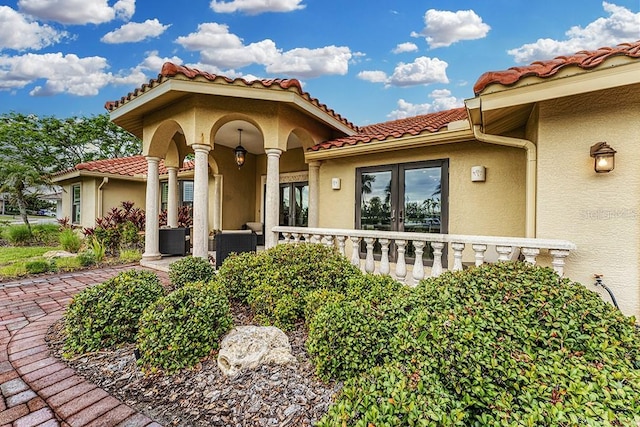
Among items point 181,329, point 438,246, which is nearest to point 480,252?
point 438,246

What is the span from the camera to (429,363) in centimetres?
186

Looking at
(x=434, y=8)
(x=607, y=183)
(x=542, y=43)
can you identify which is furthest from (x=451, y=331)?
(x=542, y=43)

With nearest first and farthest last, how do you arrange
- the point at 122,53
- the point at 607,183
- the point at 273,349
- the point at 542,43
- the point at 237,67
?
1. the point at 273,349
2. the point at 607,183
3. the point at 542,43
4. the point at 122,53
5. the point at 237,67

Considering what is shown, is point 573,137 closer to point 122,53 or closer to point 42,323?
point 42,323

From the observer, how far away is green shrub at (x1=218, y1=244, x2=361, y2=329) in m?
3.43

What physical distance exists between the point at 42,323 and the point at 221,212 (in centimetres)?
633

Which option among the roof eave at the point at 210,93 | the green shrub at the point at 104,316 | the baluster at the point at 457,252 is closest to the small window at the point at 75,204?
the roof eave at the point at 210,93

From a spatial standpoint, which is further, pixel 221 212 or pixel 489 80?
pixel 221 212

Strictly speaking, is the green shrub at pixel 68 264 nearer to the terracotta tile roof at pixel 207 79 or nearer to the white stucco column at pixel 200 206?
the white stucco column at pixel 200 206

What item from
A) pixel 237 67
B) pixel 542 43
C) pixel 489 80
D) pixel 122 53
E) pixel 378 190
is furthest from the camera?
pixel 237 67

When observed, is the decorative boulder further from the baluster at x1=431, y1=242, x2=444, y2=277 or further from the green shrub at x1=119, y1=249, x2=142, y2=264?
the green shrub at x1=119, y1=249, x2=142, y2=264

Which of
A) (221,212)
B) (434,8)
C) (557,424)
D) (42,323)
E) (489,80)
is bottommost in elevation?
(42,323)

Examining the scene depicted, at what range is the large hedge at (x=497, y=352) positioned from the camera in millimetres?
1518

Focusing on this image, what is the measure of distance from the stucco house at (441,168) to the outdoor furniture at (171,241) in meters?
0.60
